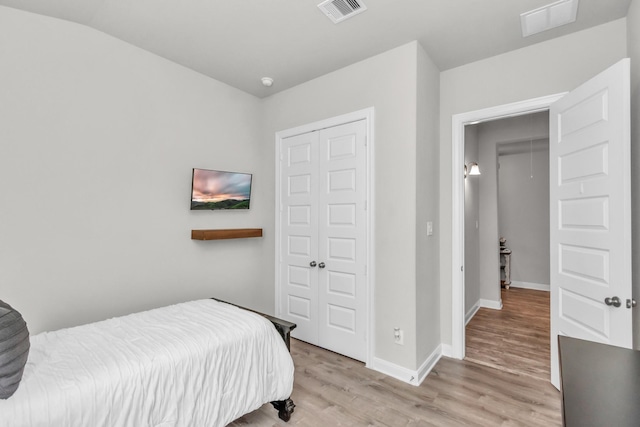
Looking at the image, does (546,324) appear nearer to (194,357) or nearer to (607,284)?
(607,284)

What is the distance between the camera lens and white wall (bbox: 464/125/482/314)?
4.29m

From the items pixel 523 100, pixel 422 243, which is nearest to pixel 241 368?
pixel 422 243

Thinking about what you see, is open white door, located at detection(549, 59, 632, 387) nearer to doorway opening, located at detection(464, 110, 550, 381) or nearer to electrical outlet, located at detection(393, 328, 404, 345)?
doorway opening, located at detection(464, 110, 550, 381)

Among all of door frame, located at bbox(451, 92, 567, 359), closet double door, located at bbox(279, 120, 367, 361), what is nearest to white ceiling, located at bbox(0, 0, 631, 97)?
door frame, located at bbox(451, 92, 567, 359)

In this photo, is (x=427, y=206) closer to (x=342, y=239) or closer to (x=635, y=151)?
(x=342, y=239)

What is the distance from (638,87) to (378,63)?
72.5 inches

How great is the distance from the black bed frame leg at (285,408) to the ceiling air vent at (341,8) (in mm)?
2753

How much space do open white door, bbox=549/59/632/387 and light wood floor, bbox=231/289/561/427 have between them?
0.38 meters

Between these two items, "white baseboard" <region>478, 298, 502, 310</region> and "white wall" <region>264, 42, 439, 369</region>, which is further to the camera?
"white baseboard" <region>478, 298, 502, 310</region>

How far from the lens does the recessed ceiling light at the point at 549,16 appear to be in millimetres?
2217

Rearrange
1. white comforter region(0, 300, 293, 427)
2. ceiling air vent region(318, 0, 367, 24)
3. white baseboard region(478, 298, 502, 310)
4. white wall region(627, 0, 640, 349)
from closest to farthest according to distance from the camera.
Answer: white comforter region(0, 300, 293, 427), white wall region(627, 0, 640, 349), ceiling air vent region(318, 0, 367, 24), white baseboard region(478, 298, 502, 310)

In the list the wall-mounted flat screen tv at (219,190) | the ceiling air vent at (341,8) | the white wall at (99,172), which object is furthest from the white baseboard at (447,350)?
the ceiling air vent at (341,8)

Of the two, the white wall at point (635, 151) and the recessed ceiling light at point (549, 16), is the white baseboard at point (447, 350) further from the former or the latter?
the recessed ceiling light at point (549, 16)

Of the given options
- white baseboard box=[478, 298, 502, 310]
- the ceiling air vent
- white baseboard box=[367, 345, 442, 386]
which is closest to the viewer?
the ceiling air vent
